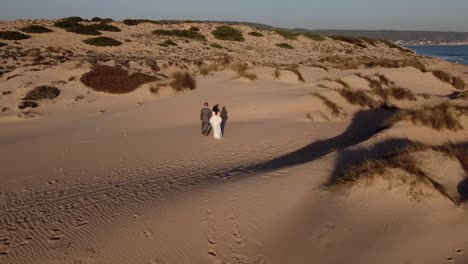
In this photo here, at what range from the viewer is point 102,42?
35250mm

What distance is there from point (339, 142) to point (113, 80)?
12908 mm

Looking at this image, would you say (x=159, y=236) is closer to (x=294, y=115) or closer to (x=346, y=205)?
(x=346, y=205)

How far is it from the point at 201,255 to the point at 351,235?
92.5 inches

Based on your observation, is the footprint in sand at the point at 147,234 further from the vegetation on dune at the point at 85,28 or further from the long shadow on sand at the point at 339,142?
the vegetation on dune at the point at 85,28

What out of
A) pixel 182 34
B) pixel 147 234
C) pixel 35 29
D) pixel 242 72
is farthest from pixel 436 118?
pixel 35 29

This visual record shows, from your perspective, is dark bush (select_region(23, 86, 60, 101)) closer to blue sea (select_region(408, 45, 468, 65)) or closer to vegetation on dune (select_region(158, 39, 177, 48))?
vegetation on dune (select_region(158, 39, 177, 48))

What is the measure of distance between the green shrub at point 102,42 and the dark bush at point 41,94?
1659cm

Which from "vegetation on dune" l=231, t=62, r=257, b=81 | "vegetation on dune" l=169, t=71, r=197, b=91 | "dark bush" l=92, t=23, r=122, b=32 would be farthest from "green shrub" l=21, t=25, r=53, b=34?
"vegetation on dune" l=169, t=71, r=197, b=91

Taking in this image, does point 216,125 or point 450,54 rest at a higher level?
point 216,125

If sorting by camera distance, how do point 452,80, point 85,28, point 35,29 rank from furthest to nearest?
point 85,28
point 35,29
point 452,80

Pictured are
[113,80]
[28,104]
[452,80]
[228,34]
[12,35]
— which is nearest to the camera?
[28,104]

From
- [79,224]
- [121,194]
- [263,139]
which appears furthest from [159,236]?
[263,139]

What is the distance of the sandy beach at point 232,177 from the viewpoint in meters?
6.02

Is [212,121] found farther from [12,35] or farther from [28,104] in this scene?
[12,35]
